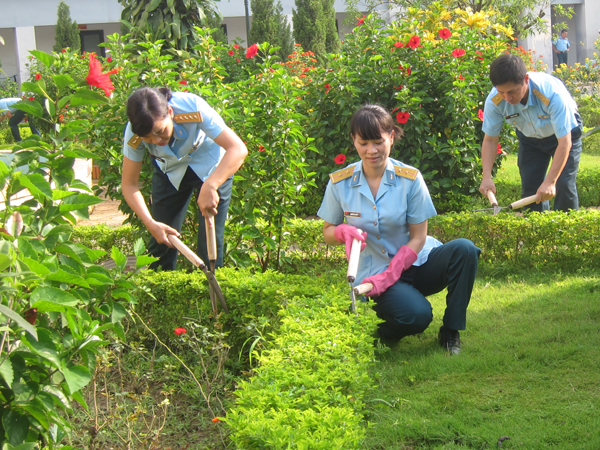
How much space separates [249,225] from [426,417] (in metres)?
1.90

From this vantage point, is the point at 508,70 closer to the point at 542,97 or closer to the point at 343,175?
the point at 542,97

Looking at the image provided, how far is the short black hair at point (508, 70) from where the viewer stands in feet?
12.1

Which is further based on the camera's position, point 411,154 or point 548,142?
point 411,154

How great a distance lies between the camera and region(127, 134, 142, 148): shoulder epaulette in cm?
313

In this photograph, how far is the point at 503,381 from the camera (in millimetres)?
2746

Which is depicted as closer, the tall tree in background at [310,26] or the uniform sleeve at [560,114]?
the uniform sleeve at [560,114]

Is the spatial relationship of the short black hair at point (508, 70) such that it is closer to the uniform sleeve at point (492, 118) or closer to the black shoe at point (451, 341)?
the uniform sleeve at point (492, 118)

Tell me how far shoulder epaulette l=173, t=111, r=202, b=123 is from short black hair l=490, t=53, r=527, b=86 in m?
1.88

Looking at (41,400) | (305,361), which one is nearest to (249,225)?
(305,361)

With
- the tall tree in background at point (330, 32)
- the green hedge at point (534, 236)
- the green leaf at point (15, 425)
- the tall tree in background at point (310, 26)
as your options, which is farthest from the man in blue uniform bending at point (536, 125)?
the tall tree in background at point (330, 32)

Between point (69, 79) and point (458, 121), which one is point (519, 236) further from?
point (69, 79)

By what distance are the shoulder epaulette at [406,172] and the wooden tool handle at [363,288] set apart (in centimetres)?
59

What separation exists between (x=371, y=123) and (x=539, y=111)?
1768 mm

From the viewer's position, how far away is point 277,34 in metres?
16.1
